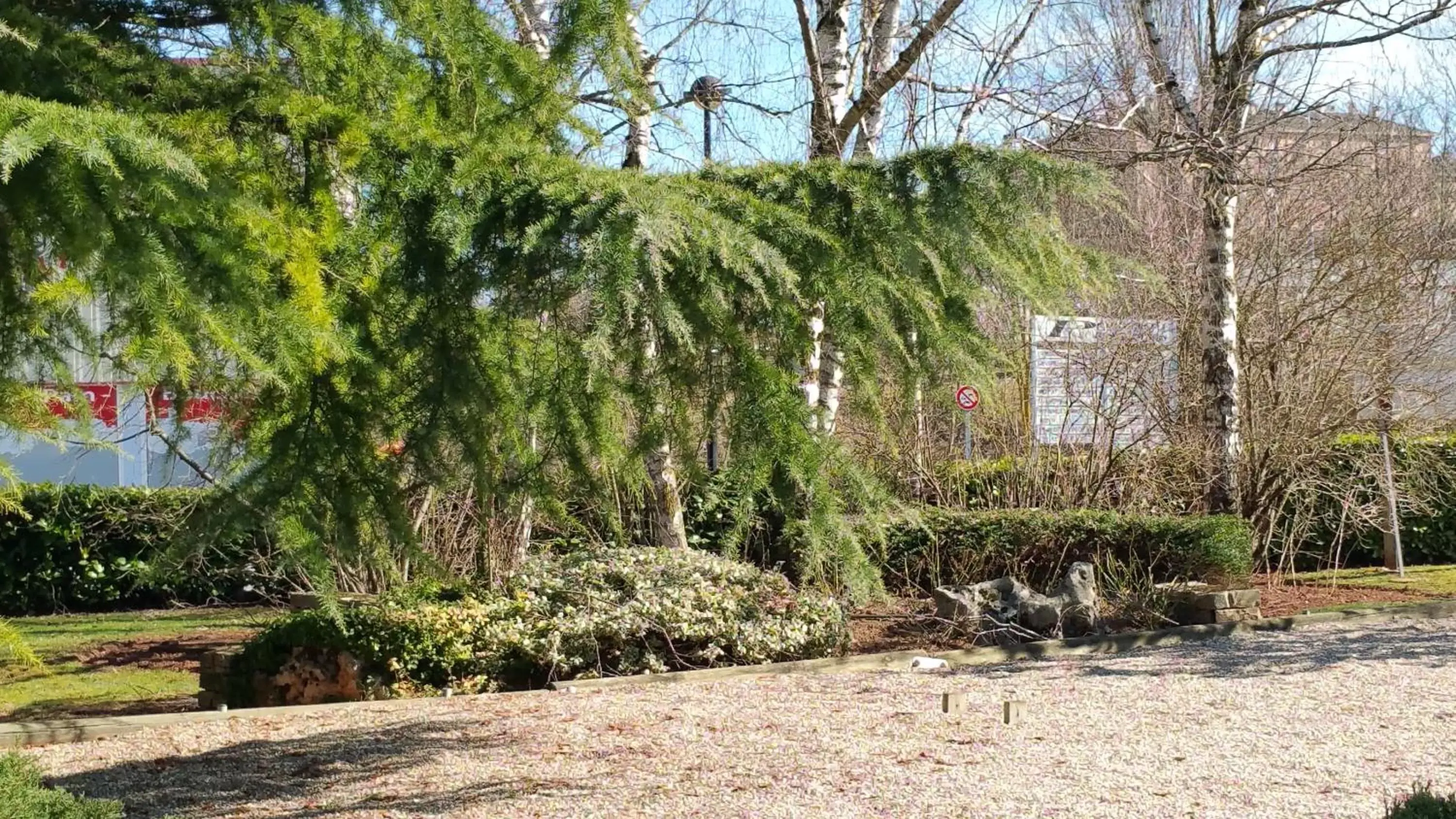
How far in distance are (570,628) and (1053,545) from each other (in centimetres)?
469

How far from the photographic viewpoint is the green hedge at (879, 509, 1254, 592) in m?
10.9

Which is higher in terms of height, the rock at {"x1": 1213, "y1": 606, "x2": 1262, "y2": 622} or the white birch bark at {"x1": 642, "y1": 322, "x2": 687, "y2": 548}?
the white birch bark at {"x1": 642, "y1": 322, "x2": 687, "y2": 548}

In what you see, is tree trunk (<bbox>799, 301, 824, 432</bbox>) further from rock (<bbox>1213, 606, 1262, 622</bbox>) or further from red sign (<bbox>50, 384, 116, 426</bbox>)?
rock (<bbox>1213, 606, 1262, 622</bbox>)

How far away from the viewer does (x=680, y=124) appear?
4.52 m

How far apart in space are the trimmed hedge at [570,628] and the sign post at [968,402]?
200 centimetres

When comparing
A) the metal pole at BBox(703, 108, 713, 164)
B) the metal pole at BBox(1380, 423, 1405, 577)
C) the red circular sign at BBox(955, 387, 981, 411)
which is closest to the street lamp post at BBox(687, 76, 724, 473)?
the metal pole at BBox(703, 108, 713, 164)

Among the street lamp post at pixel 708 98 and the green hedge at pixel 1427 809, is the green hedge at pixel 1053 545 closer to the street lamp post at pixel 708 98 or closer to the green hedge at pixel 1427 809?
the street lamp post at pixel 708 98

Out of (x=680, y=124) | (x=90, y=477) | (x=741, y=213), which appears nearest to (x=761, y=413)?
(x=741, y=213)

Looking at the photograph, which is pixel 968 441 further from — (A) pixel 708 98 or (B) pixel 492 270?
(B) pixel 492 270

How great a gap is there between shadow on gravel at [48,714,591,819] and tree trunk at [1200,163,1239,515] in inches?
303

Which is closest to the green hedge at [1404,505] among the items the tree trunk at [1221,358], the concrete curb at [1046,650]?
the tree trunk at [1221,358]

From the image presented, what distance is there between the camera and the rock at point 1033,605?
9.91 metres

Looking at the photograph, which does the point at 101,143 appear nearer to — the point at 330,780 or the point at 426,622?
the point at 330,780

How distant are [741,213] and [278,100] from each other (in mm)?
1380
